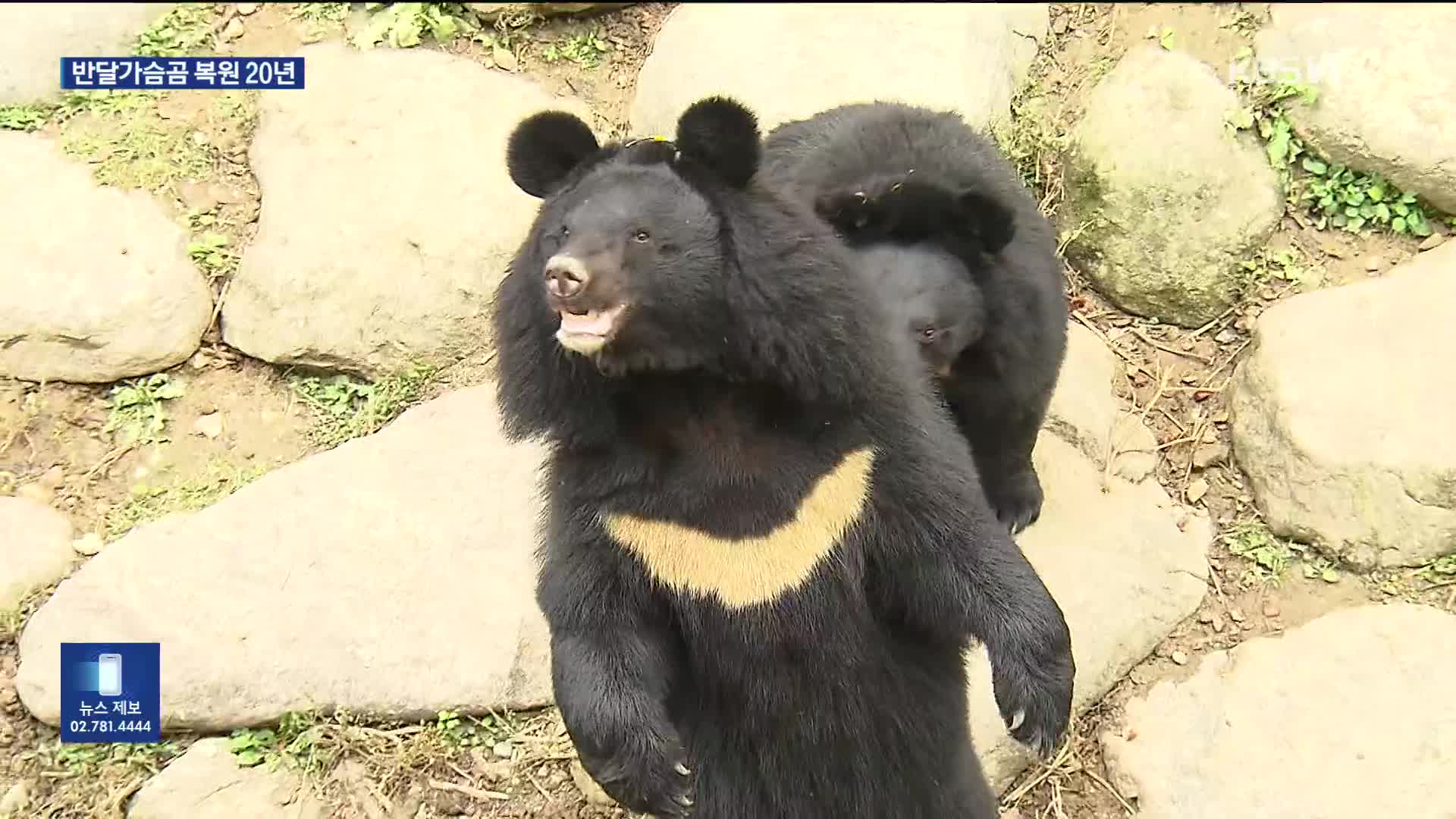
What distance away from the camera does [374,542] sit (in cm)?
434

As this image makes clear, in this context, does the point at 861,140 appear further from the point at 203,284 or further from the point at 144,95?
the point at 144,95

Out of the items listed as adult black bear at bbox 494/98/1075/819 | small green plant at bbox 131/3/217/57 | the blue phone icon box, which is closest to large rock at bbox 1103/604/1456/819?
adult black bear at bbox 494/98/1075/819

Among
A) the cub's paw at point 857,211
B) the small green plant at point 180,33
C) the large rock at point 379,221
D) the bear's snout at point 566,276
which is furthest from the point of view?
the small green plant at point 180,33

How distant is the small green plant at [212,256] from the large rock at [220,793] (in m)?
1.78

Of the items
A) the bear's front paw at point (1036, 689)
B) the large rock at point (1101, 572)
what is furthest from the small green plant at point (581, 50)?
the bear's front paw at point (1036, 689)

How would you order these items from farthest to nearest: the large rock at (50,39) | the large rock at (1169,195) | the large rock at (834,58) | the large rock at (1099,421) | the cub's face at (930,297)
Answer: the large rock at (50,39) < the large rock at (834,58) < the large rock at (1169,195) < the large rock at (1099,421) < the cub's face at (930,297)

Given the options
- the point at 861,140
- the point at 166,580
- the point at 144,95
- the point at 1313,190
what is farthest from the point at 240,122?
the point at 1313,190

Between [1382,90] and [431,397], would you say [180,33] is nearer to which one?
[431,397]

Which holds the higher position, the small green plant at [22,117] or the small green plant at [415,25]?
the small green plant at [415,25]

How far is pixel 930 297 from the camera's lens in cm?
390

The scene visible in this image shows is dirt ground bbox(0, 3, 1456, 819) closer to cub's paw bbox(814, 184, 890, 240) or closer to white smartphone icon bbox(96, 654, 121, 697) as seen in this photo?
white smartphone icon bbox(96, 654, 121, 697)

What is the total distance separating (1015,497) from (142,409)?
9.71 ft

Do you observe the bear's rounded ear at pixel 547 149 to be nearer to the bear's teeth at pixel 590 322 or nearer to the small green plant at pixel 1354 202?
the bear's teeth at pixel 590 322

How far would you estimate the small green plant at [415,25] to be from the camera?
570 centimetres
